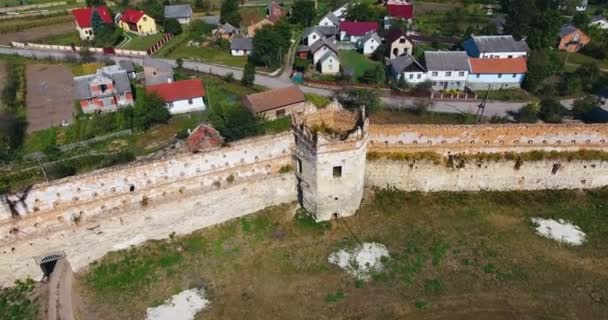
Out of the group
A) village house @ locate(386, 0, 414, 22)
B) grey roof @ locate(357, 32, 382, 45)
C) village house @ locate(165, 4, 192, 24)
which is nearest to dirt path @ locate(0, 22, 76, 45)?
village house @ locate(165, 4, 192, 24)

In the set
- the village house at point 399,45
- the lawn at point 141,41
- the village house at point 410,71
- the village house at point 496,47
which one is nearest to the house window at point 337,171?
the village house at point 410,71

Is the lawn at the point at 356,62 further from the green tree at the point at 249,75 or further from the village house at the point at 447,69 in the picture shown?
the green tree at the point at 249,75

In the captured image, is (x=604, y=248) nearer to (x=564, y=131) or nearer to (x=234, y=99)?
(x=564, y=131)

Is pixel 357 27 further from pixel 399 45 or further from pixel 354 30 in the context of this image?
pixel 399 45

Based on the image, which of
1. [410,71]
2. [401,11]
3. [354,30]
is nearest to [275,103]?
[410,71]

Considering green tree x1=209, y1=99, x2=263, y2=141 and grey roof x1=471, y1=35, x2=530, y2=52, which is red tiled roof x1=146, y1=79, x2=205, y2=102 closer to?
green tree x1=209, y1=99, x2=263, y2=141

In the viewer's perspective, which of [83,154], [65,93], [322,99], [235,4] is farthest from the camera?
[235,4]

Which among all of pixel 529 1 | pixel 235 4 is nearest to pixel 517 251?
pixel 529 1
